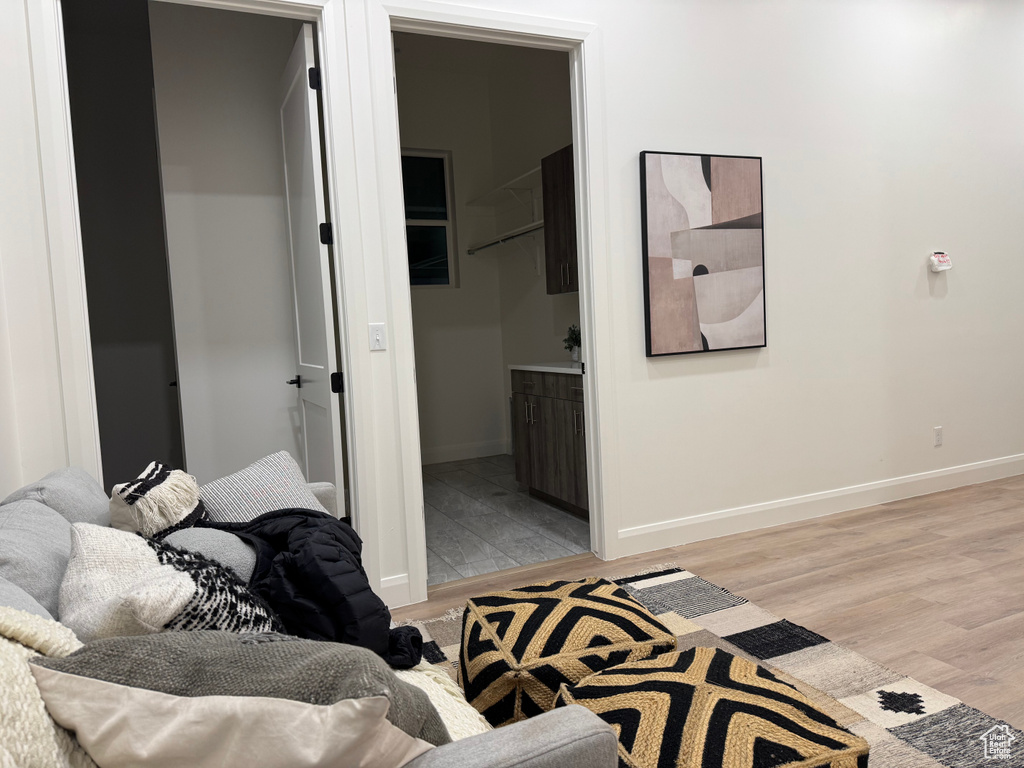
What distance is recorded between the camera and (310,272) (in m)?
3.04

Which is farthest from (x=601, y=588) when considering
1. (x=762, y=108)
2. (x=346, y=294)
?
(x=762, y=108)

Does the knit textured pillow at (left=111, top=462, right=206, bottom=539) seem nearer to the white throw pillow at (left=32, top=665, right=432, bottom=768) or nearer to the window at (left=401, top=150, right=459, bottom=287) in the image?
the white throw pillow at (left=32, top=665, right=432, bottom=768)

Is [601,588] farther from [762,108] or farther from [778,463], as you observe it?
[762,108]

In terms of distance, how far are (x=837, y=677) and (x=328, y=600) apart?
1.60 meters

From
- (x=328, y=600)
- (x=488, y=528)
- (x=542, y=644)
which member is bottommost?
(x=488, y=528)

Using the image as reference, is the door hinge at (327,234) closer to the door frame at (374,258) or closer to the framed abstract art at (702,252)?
the door frame at (374,258)

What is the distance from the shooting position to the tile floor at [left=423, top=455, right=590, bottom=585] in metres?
3.38

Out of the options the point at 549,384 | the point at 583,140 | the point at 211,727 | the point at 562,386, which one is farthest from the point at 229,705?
the point at 549,384

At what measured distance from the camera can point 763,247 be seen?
3.56 metres

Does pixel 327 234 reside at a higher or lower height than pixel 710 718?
higher

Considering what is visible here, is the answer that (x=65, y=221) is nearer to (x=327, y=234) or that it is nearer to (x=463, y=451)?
(x=327, y=234)

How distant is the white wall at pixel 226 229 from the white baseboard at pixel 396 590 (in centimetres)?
111

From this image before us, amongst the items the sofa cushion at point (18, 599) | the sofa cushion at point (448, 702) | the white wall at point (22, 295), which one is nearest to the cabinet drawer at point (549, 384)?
the white wall at point (22, 295)

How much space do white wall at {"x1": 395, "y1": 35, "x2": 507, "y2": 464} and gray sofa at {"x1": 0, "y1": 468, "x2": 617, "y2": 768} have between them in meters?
4.09
